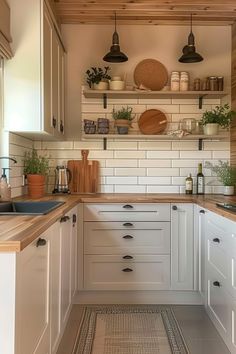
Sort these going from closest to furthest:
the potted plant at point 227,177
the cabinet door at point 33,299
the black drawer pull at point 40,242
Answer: the cabinet door at point 33,299
the black drawer pull at point 40,242
the potted plant at point 227,177

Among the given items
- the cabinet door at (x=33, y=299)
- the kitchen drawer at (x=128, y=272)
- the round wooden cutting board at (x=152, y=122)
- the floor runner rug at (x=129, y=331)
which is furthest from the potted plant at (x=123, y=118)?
the cabinet door at (x=33, y=299)

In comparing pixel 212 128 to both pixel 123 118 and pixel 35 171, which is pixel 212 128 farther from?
pixel 35 171

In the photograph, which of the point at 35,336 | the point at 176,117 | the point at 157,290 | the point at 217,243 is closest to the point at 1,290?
the point at 35,336

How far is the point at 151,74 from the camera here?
3.51m

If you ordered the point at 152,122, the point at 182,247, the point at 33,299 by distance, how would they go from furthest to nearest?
the point at 152,122 → the point at 182,247 → the point at 33,299

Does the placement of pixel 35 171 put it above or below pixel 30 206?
above

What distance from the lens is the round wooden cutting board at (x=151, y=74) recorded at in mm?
3506

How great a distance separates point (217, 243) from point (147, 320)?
0.85 m

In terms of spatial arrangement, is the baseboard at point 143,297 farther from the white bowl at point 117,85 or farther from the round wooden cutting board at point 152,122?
the white bowl at point 117,85

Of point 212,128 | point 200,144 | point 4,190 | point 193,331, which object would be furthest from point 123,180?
point 193,331

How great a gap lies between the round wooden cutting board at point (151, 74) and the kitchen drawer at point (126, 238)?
139cm

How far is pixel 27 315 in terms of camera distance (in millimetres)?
1326

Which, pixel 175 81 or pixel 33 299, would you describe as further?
pixel 175 81

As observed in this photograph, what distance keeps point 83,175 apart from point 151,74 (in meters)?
1.20
